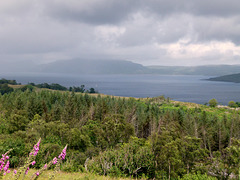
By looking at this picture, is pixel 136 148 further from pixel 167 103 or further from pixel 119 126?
pixel 167 103

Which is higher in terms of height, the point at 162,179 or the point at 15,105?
the point at 15,105

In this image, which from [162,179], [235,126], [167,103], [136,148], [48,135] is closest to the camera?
[162,179]

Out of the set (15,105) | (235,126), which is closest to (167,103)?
(235,126)

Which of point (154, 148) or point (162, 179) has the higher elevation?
point (154, 148)

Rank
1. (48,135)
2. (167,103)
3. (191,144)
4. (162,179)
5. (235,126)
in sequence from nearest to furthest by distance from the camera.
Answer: (162,179), (191,144), (48,135), (235,126), (167,103)

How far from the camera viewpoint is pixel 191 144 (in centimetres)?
2069

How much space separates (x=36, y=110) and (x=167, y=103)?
250 feet

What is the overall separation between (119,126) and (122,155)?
7.05 m

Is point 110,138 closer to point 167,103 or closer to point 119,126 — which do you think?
point 119,126

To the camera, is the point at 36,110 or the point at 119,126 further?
the point at 36,110

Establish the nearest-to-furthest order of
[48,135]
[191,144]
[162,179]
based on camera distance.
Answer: [162,179], [191,144], [48,135]

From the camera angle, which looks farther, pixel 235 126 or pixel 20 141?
pixel 235 126

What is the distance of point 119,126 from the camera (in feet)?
91.4

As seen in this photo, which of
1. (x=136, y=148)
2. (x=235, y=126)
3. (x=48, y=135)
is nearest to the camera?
(x=136, y=148)
